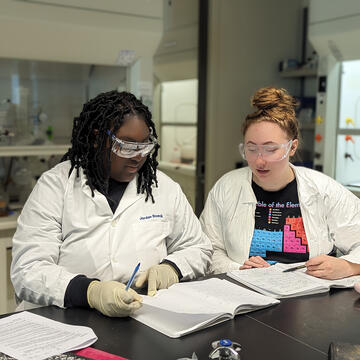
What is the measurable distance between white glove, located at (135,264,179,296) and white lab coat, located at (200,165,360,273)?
31 cm

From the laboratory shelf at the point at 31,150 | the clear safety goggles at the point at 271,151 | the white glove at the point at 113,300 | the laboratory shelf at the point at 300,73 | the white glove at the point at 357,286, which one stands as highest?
the laboratory shelf at the point at 300,73

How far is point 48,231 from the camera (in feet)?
4.71

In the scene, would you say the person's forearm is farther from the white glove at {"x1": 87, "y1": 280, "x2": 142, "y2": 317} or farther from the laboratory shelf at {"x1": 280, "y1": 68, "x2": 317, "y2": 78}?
the laboratory shelf at {"x1": 280, "y1": 68, "x2": 317, "y2": 78}

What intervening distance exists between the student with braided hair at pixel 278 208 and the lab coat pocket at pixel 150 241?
278 millimetres

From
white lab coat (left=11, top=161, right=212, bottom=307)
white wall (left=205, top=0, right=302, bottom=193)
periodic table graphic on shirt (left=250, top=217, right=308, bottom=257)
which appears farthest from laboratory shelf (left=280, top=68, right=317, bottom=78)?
white lab coat (left=11, top=161, right=212, bottom=307)

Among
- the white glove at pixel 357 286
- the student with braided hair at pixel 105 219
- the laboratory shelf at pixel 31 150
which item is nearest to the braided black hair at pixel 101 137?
the student with braided hair at pixel 105 219

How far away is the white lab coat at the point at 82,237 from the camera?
1.37m

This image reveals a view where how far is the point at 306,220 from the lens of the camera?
1.75 metres

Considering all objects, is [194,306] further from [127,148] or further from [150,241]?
[127,148]

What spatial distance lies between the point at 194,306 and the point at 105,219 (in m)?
0.45

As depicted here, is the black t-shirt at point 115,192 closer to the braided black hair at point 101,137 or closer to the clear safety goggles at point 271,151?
the braided black hair at point 101,137

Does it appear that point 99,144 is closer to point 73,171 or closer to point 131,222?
point 73,171

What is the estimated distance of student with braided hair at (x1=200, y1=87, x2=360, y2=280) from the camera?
173cm

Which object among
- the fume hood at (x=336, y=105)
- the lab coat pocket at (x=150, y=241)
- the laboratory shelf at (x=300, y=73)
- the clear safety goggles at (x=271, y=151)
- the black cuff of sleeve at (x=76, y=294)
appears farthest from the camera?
the laboratory shelf at (x=300, y=73)
